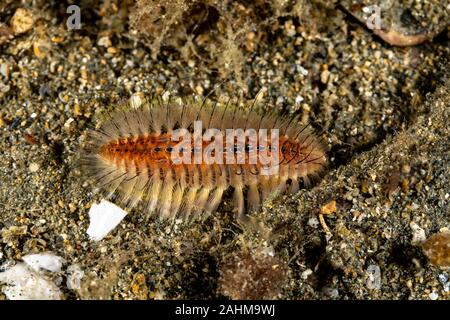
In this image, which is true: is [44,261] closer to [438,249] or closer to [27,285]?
[27,285]

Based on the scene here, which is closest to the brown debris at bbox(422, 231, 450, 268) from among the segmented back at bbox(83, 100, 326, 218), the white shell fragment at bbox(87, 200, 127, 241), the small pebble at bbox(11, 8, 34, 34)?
the segmented back at bbox(83, 100, 326, 218)

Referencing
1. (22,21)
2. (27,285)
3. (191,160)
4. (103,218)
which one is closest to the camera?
(27,285)

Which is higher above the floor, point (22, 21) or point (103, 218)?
point (22, 21)

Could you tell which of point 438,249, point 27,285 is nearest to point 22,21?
point 27,285

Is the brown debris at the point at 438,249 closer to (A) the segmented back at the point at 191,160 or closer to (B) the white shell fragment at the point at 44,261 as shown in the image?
(A) the segmented back at the point at 191,160

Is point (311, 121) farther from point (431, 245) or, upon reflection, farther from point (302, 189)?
point (431, 245)

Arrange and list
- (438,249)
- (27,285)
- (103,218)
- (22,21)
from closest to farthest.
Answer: (27,285) < (438,249) < (103,218) < (22,21)
